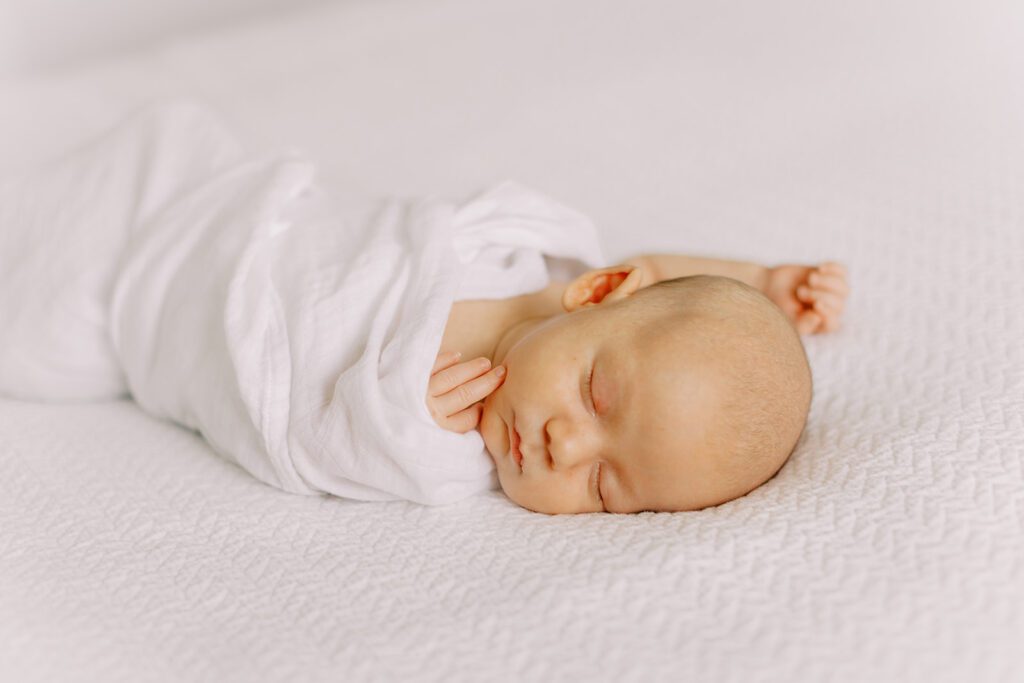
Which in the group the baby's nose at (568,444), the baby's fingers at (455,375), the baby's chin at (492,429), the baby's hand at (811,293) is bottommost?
the baby's chin at (492,429)

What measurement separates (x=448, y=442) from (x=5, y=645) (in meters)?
0.50

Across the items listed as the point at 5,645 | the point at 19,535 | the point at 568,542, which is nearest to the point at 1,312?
the point at 19,535

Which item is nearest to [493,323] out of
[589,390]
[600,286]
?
[600,286]

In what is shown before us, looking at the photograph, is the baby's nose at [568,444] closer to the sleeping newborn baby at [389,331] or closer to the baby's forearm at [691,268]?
the sleeping newborn baby at [389,331]

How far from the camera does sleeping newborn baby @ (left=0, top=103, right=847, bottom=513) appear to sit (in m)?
1.20

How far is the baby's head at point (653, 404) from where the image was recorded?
117 cm

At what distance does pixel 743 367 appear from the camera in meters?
1.19

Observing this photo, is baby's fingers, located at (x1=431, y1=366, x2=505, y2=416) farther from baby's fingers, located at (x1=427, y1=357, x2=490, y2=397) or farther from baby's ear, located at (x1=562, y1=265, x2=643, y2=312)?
baby's ear, located at (x1=562, y1=265, x2=643, y2=312)

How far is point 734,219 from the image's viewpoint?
6.12ft

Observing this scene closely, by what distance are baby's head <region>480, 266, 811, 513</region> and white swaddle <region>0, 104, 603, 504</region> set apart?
9 centimetres

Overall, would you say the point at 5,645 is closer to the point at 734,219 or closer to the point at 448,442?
the point at 448,442

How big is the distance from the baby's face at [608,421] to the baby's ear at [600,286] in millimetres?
83

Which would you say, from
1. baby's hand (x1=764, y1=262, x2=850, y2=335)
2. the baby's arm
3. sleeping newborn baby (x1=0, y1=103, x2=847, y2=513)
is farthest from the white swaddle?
baby's hand (x1=764, y1=262, x2=850, y2=335)

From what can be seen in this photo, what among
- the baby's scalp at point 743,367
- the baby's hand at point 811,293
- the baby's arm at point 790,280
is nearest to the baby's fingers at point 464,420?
the baby's scalp at point 743,367
